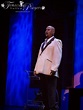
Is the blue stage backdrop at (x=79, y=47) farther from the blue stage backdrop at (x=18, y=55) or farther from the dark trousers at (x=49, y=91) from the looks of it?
the dark trousers at (x=49, y=91)

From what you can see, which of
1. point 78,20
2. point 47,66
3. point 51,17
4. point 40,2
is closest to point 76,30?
point 78,20

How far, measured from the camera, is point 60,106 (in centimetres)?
560

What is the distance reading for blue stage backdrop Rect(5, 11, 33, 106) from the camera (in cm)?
607

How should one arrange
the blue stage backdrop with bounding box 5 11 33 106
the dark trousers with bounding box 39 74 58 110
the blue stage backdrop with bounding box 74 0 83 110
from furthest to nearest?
the blue stage backdrop with bounding box 5 11 33 106, the blue stage backdrop with bounding box 74 0 83 110, the dark trousers with bounding box 39 74 58 110

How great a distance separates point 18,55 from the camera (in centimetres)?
611

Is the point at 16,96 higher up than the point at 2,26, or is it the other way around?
the point at 2,26

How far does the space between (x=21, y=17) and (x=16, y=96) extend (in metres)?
1.71

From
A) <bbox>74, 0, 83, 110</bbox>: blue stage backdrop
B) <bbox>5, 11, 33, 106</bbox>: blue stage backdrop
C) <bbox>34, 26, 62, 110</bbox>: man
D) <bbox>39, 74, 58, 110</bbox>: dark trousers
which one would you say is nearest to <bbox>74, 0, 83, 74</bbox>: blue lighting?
<bbox>74, 0, 83, 110</bbox>: blue stage backdrop

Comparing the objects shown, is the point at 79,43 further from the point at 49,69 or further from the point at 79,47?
the point at 49,69

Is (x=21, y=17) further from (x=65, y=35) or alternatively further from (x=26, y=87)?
(x=26, y=87)

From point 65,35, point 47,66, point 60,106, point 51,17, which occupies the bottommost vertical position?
point 60,106

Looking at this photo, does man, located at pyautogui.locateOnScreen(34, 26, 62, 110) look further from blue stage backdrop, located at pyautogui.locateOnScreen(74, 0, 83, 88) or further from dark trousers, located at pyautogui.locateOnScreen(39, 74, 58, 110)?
blue stage backdrop, located at pyautogui.locateOnScreen(74, 0, 83, 88)

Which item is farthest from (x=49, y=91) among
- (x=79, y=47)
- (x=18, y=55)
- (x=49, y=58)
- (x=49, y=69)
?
(x=18, y=55)

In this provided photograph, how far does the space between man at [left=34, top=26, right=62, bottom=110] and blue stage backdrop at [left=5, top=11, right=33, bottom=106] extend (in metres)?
2.53
